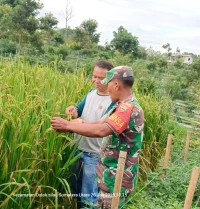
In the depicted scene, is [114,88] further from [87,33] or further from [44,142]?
[87,33]

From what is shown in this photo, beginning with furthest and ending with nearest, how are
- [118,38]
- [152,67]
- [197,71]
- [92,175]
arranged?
[118,38] → [152,67] → [197,71] → [92,175]

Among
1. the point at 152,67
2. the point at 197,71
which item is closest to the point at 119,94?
the point at 197,71

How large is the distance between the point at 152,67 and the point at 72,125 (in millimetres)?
18049

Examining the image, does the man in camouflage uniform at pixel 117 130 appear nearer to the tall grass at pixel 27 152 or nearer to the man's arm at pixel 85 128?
the man's arm at pixel 85 128

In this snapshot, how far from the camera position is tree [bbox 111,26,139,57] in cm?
2495

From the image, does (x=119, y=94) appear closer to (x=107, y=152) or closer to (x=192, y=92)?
(x=107, y=152)

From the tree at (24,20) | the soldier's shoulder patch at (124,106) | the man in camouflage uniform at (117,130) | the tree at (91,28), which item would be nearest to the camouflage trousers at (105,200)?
the man in camouflage uniform at (117,130)

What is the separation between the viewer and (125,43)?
25141 mm

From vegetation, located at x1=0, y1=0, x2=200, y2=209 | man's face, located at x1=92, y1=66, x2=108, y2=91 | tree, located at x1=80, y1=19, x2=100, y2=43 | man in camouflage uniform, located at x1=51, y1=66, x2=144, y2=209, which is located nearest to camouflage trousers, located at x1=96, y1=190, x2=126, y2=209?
man in camouflage uniform, located at x1=51, y1=66, x2=144, y2=209

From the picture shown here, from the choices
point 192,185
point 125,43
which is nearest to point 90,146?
point 192,185

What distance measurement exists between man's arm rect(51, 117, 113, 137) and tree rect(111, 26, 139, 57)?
23.7m

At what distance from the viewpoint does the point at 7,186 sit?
164cm

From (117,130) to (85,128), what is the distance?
0.61 ft

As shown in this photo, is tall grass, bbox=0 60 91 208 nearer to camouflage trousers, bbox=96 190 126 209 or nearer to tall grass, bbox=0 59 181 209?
tall grass, bbox=0 59 181 209
